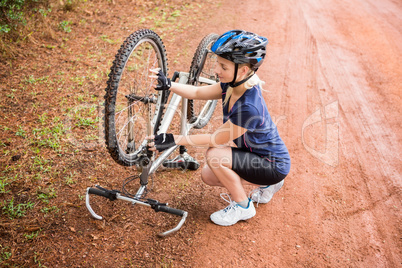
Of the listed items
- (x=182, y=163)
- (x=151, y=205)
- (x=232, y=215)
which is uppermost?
(x=151, y=205)

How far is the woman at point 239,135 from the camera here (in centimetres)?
268

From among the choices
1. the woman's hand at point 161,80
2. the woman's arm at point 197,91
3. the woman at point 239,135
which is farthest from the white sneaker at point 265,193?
the woman's hand at point 161,80

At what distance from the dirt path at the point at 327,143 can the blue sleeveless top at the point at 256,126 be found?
74 cm

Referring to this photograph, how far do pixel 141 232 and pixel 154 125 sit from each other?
106 centimetres

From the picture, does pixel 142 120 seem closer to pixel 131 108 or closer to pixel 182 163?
pixel 131 108

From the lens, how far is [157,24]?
7.19 metres

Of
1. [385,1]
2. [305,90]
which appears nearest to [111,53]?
[305,90]

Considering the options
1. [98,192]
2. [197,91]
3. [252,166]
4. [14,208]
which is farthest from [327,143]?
[14,208]

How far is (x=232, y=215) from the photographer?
320cm

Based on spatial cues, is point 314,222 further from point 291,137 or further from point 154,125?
point 154,125

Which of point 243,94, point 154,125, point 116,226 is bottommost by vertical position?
point 116,226

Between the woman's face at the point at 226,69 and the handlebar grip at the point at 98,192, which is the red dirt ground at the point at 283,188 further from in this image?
the woman's face at the point at 226,69

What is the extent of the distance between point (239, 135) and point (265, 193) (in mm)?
975

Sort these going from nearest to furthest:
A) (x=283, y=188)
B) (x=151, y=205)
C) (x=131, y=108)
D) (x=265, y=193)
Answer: (x=151, y=205) < (x=131, y=108) < (x=265, y=193) < (x=283, y=188)
